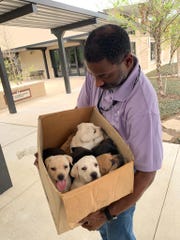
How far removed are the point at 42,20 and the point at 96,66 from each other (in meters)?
6.60

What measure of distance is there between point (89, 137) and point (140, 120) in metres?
0.26

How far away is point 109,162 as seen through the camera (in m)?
0.82

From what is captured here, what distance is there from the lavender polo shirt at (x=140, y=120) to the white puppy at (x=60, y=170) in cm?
28

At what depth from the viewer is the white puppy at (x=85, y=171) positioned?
0.80 meters

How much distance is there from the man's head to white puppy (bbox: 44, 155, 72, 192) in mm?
374

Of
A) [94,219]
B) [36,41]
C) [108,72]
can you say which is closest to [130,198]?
[94,219]

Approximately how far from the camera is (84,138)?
97 cm

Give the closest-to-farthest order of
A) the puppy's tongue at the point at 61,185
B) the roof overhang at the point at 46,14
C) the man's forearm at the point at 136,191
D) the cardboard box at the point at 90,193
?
the cardboard box at the point at 90,193 < the puppy's tongue at the point at 61,185 < the man's forearm at the point at 136,191 < the roof overhang at the point at 46,14

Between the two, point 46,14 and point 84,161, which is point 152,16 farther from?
point 84,161

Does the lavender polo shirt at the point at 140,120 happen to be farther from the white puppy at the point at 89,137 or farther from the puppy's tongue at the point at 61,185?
the puppy's tongue at the point at 61,185

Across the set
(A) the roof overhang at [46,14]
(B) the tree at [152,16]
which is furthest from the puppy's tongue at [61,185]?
(A) the roof overhang at [46,14]

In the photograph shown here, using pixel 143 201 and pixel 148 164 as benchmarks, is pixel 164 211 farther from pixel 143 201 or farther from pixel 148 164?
pixel 148 164

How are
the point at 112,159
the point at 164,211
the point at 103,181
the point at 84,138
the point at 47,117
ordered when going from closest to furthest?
the point at 103,181 → the point at 112,159 → the point at 84,138 → the point at 47,117 → the point at 164,211

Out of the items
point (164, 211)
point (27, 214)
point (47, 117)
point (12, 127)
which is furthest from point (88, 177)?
point (12, 127)
